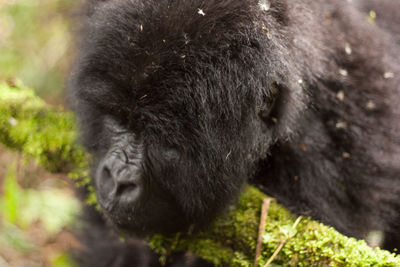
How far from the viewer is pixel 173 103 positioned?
2059 mm

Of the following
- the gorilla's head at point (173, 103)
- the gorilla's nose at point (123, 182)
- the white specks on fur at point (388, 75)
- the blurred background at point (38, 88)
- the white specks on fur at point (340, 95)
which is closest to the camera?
the gorilla's head at point (173, 103)

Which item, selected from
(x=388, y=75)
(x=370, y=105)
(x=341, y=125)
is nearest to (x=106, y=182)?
(x=341, y=125)

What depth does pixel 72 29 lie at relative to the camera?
294 centimetres

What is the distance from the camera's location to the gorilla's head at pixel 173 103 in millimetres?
2012

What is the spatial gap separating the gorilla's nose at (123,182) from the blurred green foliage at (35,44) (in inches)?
125

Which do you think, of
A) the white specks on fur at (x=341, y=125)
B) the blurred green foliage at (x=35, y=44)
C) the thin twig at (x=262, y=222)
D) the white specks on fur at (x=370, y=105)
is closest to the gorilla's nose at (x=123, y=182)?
the thin twig at (x=262, y=222)

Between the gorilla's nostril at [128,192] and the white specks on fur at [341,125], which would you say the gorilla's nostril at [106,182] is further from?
the white specks on fur at [341,125]

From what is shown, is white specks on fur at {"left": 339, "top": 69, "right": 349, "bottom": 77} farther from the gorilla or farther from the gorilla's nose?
the gorilla's nose

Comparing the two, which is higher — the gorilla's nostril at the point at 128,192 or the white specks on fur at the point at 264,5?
the white specks on fur at the point at 264,5

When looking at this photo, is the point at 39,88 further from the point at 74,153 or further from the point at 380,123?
the point at 380,123

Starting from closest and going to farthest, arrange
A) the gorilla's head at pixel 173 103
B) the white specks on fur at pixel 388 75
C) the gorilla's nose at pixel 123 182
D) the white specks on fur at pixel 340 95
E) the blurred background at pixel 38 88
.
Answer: the gorilla's head at pixel 173 103
the gorilla's nose at pixel 123 182
the white specks on fur at pixel 340 95
the white specks on fur at pixel 388 75
the blurred background at pixel 38 88

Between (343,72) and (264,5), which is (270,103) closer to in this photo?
(264,5)

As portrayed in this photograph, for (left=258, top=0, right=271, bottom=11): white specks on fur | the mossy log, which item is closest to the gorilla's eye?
(left=258, top=0, right=271, bottom=11): white specks on fur

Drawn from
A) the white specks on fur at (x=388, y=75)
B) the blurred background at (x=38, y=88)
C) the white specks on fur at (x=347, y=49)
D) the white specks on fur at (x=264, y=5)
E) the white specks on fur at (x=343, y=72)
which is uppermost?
the white specks on fur at (x=264, y=5)
